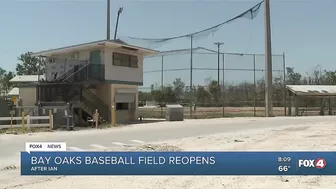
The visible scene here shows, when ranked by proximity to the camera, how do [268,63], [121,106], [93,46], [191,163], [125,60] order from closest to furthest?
1. [191,163]
2. [93,46]
3. [125,60]
4. [121,106]
5. [268,63]

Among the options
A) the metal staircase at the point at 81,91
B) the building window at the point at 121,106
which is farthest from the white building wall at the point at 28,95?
the building window at the point at 121,106

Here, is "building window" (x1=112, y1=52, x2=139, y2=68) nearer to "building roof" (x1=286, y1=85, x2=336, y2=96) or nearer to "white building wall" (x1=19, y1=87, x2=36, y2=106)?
"white building wall" (x1=19, y1=87, x2=36, y2=106)

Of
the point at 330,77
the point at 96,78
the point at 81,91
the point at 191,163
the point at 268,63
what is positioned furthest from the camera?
the point at 330,77

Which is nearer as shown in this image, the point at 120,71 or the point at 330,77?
the point at 120,71

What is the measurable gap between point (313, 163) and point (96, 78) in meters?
23.5

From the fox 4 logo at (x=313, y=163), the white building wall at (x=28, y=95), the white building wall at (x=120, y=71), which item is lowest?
the fox 4 logo at (x=313, y=163)

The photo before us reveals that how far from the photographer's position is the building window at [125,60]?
29.1 metres

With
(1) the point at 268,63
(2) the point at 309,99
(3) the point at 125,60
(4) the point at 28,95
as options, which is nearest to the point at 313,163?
A: (3) the point at 125,60

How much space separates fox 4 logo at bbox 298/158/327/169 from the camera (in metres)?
5.54

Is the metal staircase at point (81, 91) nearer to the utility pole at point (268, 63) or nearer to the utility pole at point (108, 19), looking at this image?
the utility pole at point (108, 19)

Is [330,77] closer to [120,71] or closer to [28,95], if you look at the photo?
[120,71]

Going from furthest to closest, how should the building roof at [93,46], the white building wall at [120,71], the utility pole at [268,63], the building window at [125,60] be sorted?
the utility pole at [268,63] < the building window at [125,60] < the white building wall at [120,71] < the building roof at [93,46]

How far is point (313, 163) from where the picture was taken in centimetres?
559

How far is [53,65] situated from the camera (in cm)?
3041
